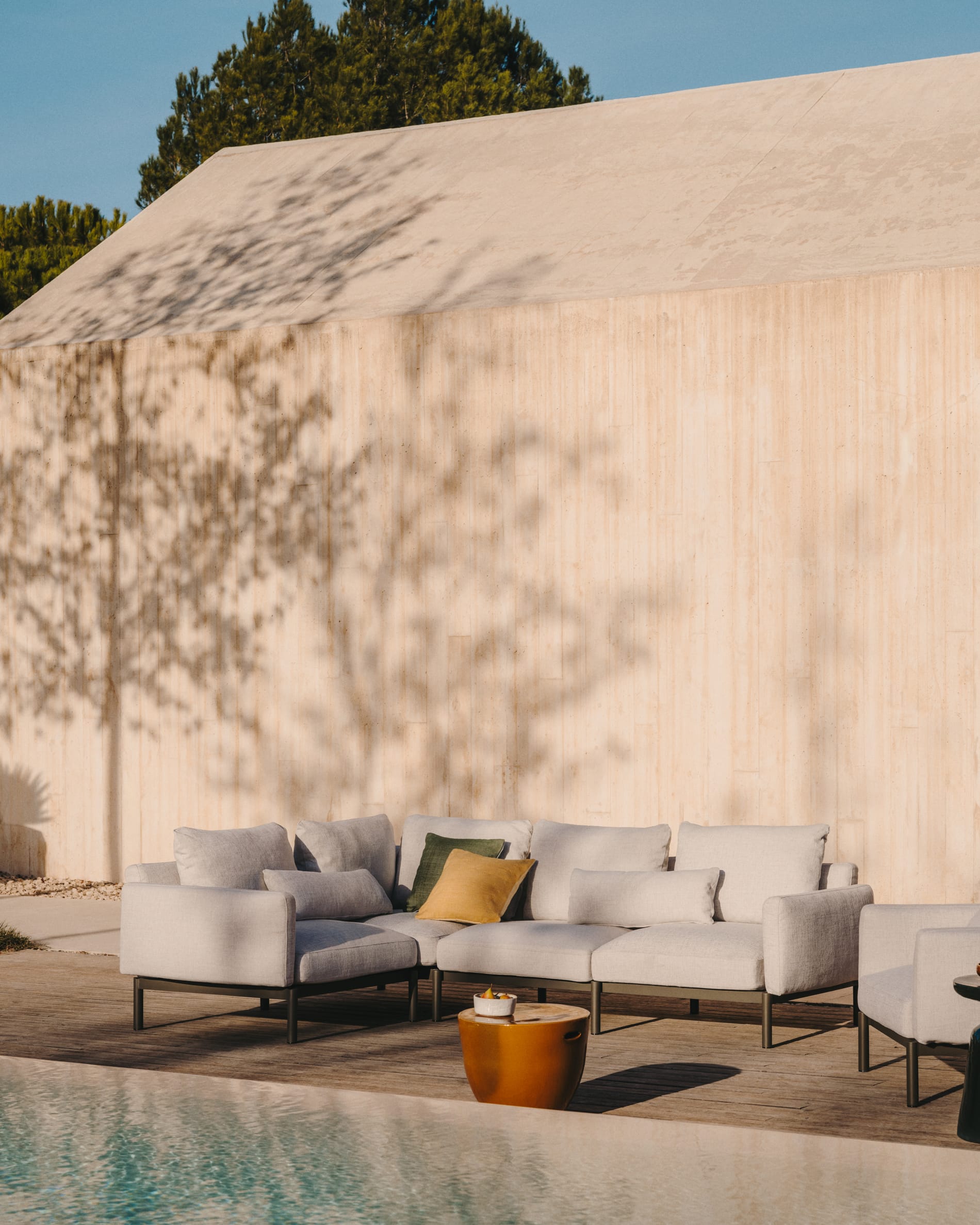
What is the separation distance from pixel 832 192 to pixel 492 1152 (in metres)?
6.40

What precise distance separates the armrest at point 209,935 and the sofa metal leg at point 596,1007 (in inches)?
42.6

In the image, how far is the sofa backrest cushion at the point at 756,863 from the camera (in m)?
5.71

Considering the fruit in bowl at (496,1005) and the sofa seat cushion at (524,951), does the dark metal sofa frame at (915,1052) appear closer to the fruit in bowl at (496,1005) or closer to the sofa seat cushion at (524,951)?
the fruit in bowl at (496,1005)

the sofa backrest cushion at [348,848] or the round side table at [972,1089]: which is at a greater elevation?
the sofa backrest cushion at [348,848]

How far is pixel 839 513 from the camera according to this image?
766 centimetres

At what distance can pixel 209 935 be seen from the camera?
17.3 feet

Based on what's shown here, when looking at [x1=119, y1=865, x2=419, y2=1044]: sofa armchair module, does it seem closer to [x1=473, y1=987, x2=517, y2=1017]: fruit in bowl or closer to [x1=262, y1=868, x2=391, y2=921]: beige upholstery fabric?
[x1=262, y1=868, x2=391, y2=921]: beige upholstery fabric

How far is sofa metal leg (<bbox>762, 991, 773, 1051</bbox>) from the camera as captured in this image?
5062 millimetres

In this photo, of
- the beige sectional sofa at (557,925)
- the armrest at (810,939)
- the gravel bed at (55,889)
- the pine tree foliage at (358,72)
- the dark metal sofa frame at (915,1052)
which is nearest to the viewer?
the dark metal sofa frame at (915,1052)

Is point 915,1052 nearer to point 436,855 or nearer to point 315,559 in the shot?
point 436,855

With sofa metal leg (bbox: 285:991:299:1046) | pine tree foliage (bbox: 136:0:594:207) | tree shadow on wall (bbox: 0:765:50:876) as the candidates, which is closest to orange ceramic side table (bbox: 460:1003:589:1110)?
sofa metal leg (bbox: 285:991:299:1046)

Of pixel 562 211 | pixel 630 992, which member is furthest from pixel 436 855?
pixel 562 211

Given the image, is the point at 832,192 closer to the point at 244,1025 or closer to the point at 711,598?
the point at 711,598

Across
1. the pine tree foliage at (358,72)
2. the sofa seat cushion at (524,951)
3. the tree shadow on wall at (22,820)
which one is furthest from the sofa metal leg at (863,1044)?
the pine tree foliage at (358,72)
